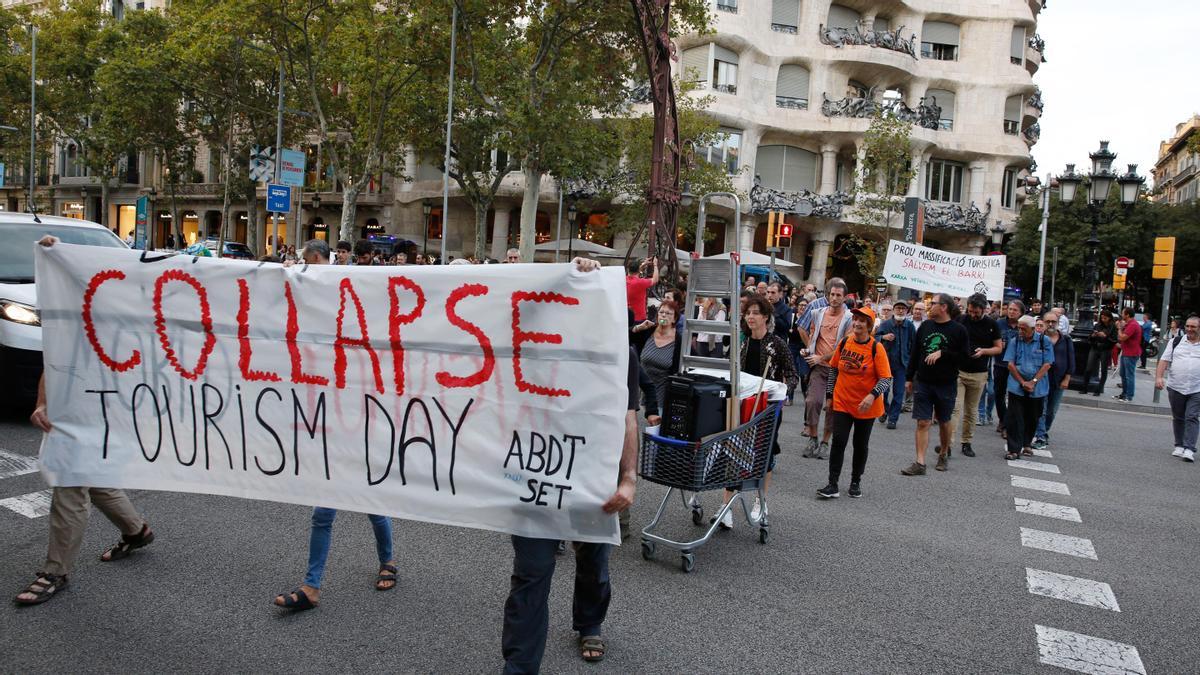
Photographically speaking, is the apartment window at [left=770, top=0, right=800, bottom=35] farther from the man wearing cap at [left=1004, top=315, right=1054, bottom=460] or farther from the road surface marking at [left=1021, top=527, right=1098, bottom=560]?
the road surface marking at [left=1021, top=527, right=1098, bottom=560]

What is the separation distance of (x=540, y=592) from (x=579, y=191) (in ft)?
116

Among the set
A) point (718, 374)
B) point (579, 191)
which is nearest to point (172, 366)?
point (718, 374)

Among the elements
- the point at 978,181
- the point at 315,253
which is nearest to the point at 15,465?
the point at 315,253

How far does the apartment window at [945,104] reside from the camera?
43719 mm

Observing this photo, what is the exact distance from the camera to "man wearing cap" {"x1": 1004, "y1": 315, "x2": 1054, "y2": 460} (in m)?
10.2

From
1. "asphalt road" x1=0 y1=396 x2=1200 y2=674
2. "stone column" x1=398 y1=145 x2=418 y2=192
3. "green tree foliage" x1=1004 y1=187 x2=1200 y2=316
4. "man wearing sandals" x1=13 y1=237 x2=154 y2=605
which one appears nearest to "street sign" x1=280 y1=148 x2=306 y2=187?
"asphalt road" x1=0 y1=396 x2=1200 y2=674

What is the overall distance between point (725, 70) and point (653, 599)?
3737cm

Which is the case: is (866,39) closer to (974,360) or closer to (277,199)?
(277,199)

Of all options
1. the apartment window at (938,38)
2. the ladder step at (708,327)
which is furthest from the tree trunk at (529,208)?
the apartment window at (938,38)

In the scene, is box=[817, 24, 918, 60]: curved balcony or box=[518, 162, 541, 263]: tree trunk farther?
box=[817, 24, 918, 60]: curved balcony

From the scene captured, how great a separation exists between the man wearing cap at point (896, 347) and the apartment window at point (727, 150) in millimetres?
27043

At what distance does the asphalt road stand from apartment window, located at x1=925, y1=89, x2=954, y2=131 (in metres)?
40.7

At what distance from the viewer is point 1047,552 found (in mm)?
6340

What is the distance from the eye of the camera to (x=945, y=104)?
1725 inches
